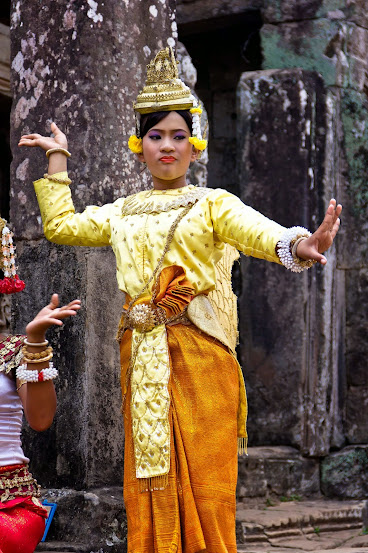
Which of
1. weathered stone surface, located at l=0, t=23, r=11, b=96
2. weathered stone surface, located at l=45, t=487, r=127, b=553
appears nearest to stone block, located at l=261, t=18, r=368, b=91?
weathered stone surface, located at l=0, t=23, r=11, b=96

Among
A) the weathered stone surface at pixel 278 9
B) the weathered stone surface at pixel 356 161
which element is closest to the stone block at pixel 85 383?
the weathered stone surface at pixel 356 161

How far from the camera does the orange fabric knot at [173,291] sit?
130 inches

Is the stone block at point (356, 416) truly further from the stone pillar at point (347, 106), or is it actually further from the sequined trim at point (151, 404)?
the sequined trim at point (151, 404)

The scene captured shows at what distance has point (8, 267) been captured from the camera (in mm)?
3365

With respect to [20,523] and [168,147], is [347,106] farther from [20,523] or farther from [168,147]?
[20,523]

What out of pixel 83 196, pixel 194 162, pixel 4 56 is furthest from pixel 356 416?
pixel 4 56

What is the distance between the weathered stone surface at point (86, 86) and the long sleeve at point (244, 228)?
3.24 feet

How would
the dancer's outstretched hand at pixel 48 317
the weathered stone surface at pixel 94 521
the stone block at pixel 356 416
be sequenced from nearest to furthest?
the dancer's outstretched hand at pixel 48 317
the weathered stone surface at pixel 94 521
the stone block at pixel 356 416

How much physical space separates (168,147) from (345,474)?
365 cm

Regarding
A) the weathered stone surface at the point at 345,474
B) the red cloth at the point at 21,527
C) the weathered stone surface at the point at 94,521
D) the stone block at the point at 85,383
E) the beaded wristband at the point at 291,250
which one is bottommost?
the weathered stone surface at the point at 345,474

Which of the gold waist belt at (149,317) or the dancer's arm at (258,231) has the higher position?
the dancer's arm at (258,231)

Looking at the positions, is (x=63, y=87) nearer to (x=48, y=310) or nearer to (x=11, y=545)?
(x=48, y=310)

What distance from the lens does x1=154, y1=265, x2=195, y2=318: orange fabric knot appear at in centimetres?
330

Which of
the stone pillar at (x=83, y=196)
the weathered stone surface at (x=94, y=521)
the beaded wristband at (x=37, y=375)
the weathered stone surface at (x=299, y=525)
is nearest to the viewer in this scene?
the beaded wristband at (x=37, y=375)
